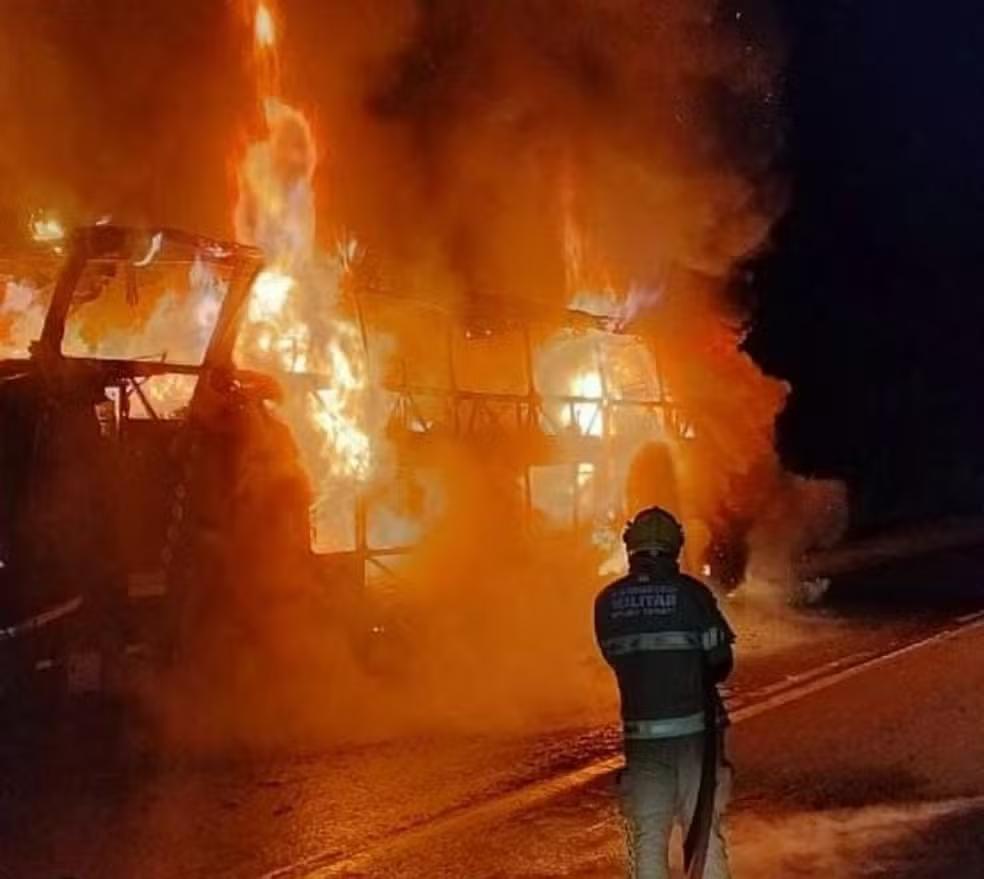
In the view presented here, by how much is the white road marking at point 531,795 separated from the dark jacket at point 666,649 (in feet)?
7.14

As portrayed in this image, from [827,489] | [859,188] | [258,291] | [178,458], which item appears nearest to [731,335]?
[827,489]

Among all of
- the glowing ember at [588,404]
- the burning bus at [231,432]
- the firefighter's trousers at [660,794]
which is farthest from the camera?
the glowing ember at [588,404]

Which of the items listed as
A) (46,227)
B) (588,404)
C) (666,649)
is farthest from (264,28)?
(666,649)

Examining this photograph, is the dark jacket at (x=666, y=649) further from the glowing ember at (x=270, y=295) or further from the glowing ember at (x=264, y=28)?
the glowing ember at (x=264, y=28)

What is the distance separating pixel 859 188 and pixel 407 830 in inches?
1506

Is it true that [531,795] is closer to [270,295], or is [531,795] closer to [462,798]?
[462,798]

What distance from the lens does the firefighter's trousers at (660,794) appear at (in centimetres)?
452

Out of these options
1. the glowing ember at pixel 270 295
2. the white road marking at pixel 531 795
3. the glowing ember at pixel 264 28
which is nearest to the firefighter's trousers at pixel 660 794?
the white road marking at pixel 531 795

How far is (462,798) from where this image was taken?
291 inches

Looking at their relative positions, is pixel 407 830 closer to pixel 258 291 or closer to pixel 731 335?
pixel 258 291

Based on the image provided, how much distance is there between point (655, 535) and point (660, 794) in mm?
901

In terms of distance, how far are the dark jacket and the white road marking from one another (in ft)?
7.14

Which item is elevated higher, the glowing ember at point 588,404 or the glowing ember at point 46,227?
the glowing ember at point 46,227

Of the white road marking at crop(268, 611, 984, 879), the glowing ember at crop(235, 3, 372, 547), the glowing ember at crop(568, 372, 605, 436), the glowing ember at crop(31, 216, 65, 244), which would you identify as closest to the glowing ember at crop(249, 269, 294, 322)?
the glowing ember at crop(235, 3, 372, 547)
